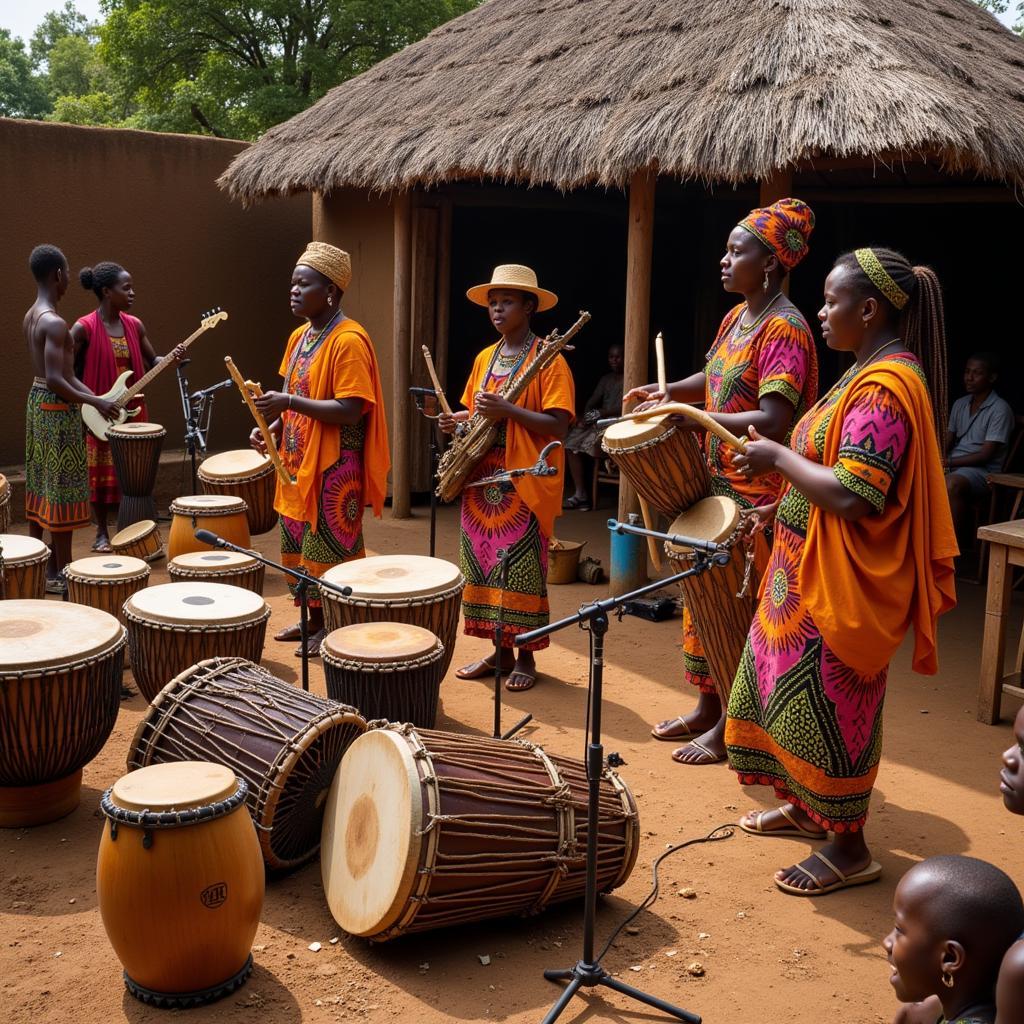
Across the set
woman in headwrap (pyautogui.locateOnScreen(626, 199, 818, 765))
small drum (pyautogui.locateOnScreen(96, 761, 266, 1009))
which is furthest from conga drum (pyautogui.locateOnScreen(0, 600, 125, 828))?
woman in headwrap (pyautogui.locateOnScreen(626, 199, 818, 765))

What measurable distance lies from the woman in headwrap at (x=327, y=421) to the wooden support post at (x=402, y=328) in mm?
3384

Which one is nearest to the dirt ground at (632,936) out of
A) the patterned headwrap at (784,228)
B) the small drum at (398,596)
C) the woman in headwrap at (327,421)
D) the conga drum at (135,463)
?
the small drum at (398,596)

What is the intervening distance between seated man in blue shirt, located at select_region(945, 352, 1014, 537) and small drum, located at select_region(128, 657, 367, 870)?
5.41 metres

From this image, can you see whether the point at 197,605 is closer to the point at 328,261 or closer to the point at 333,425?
the point at 333,425

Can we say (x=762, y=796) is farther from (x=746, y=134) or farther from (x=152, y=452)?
(x=152, y=452)

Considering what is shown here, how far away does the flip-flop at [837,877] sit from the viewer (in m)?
3.82

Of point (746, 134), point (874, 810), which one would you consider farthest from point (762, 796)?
point (746, 134)

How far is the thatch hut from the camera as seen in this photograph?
6.47 m

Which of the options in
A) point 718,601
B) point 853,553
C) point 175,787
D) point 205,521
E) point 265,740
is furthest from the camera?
point 205,521

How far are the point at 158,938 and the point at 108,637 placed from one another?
1.39 m

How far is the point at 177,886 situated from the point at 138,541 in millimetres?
4209

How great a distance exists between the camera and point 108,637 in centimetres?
420

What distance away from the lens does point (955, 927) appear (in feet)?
7.13

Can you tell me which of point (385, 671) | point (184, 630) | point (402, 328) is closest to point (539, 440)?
point (385, 671)
